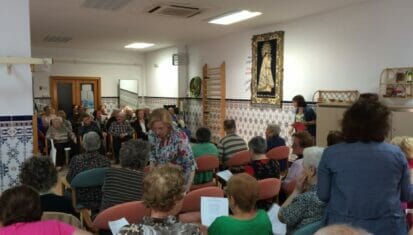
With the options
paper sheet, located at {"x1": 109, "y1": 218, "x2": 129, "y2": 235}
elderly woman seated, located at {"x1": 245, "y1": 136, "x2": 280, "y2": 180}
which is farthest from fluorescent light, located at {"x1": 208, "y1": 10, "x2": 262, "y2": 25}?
paper sheet, located at {"x1": 109, "y1": 218, "x2": 129, "y2": 235}

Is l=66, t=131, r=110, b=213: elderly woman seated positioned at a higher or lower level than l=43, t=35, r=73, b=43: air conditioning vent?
lower

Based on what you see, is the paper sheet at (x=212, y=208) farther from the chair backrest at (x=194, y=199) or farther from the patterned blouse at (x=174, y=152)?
the patterned blouse at (x=174, y=152)

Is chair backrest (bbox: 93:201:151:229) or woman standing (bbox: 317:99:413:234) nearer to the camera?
woman standing (bbox: 317:99:413:234)

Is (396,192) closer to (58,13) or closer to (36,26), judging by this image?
(58,13)

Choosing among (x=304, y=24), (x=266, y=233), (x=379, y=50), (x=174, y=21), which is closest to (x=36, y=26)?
(x=174, y=21)

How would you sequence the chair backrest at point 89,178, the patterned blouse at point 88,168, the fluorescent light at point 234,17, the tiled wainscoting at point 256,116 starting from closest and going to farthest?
the chair backrest at point 89,178
the patterned blouse at point 88,168
the fluorescent light at point 234,17
the tiled wainscoting at point 256,116

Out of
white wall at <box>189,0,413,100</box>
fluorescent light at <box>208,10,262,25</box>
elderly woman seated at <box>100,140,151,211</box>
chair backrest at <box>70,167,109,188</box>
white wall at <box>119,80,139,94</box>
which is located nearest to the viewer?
elderly woman seated at <box>100,140,151,211</box>

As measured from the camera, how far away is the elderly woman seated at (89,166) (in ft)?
10.0

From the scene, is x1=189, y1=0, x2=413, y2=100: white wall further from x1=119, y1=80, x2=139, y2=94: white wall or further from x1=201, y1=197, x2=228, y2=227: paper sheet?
x1=119, y1=80, x2=139, y2=94: white wall

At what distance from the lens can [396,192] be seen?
179 centimetres

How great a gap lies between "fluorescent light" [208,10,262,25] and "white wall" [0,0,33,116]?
327 cm

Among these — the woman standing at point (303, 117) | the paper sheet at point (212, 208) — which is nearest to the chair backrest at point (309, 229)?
the paper sheet at point (212, 208)

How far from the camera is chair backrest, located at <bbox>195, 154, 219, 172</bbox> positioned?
366cm

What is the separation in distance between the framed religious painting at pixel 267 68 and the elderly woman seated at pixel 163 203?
503 centimetres
